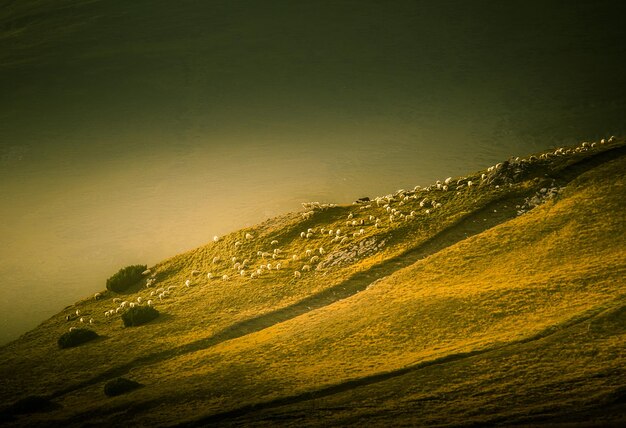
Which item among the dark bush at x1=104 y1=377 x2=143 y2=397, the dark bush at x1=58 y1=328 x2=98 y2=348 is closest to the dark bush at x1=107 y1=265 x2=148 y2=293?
the dark bush at x1=58 y1=328 x2=98 y2=348

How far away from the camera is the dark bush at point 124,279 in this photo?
3139 cm

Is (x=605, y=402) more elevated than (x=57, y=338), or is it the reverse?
(x=57, y=338)

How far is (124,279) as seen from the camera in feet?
104

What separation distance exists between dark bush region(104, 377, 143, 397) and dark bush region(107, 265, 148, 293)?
11.1m

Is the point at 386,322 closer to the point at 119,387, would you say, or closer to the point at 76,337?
the point at 119,387

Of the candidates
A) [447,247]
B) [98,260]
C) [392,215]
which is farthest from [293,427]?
[98,260]

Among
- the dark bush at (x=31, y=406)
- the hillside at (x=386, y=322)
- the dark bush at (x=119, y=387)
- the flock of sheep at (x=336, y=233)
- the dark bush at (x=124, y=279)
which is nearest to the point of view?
the hillside at (x=386, y=322)

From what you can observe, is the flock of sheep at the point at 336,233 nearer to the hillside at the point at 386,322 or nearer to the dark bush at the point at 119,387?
the hillside at the point at 386,322

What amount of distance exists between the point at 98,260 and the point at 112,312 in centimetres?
1209

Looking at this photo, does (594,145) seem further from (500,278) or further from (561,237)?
(500,278)

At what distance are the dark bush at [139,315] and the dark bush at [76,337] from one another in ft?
4.59

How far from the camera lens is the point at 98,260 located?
39969mm

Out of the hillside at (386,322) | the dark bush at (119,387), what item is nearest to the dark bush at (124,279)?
the hillside at (386,322)

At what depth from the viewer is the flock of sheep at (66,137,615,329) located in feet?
93.1
